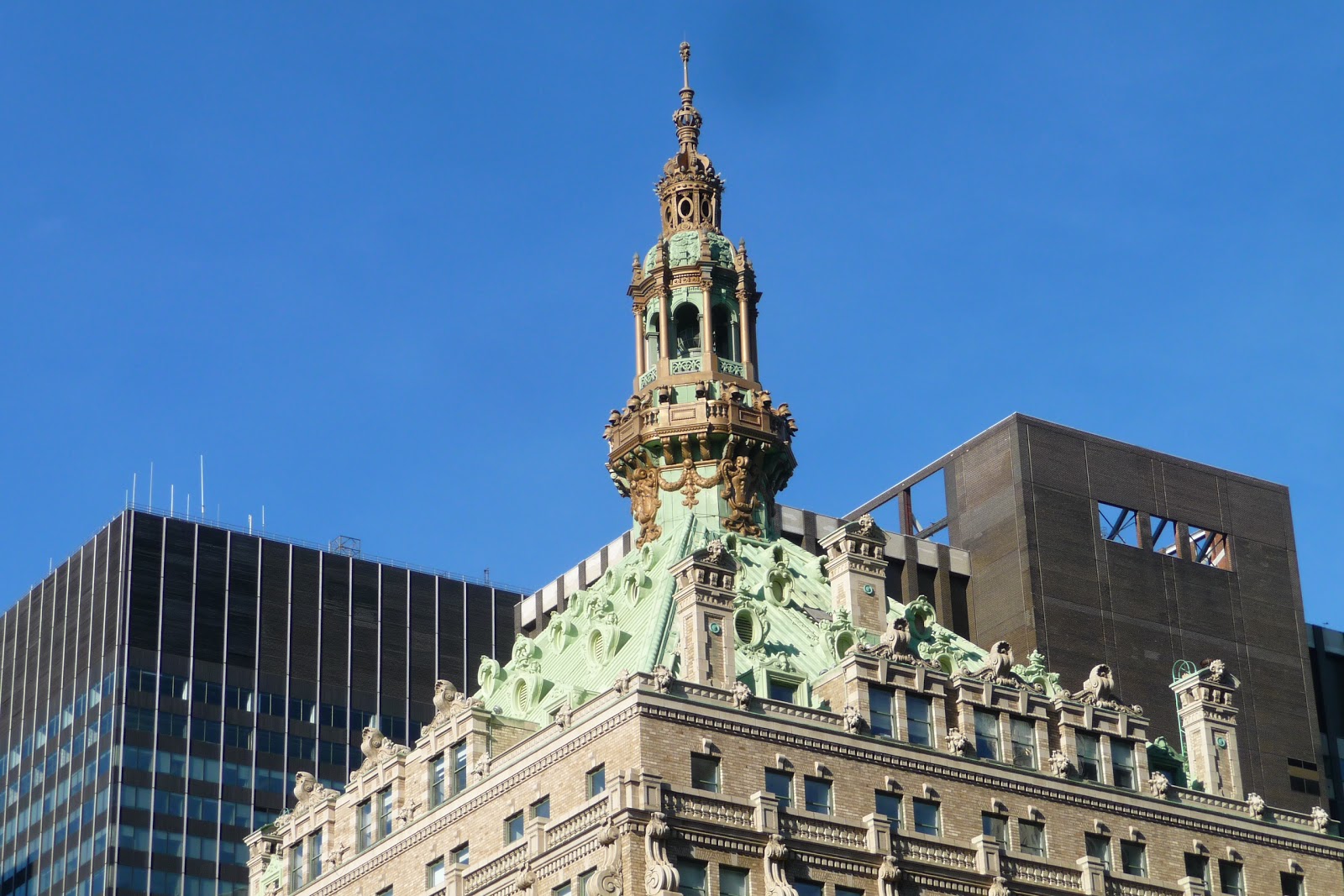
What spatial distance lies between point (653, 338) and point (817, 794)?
30.3 meters

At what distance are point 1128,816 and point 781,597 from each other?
16.8m

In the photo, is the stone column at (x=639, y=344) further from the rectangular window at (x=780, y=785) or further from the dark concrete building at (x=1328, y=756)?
the dark concrete building at (x=1328, y=756)

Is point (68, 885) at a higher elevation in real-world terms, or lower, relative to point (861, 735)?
higher

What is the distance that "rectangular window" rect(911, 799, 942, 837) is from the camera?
387 ft

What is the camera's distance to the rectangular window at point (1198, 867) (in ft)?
408

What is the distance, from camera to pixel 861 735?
387ft

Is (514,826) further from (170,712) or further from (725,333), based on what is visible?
(170,712)

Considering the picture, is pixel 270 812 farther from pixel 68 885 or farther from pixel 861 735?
pixel 861 735

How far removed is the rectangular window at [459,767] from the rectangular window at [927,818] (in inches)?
726

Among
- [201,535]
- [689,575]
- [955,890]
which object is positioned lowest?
[955,890]

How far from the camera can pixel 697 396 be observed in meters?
135

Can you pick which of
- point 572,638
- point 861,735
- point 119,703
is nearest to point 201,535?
point 119,703

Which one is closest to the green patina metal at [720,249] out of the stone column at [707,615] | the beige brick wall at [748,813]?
the stone column at [707,615]

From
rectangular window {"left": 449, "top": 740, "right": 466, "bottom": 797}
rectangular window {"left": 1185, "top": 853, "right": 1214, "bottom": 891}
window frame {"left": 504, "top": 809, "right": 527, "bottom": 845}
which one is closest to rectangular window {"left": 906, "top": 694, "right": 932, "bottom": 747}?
rectangular window {"left": 1185, "top": 853, "right": 1214, "bottom": 891}
